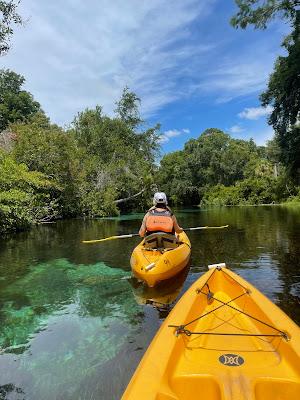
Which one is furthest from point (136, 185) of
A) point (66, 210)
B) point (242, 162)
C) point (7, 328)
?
point (7, 328)

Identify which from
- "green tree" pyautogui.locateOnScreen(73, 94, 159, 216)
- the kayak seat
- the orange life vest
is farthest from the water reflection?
"green tree" pyautogui.locateOnScreen(73, 94, 159, 216)

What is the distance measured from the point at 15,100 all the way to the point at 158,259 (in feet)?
182

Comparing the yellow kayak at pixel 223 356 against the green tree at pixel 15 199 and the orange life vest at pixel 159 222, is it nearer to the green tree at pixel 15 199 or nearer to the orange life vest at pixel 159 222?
the orange life vest at pixel 159 222

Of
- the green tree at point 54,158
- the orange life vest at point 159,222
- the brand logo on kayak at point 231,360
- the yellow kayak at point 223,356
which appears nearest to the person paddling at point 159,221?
the orange life vest at point 159,222

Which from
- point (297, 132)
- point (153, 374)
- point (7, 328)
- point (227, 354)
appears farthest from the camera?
point (297, 132)

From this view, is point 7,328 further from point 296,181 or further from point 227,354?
point 296,181

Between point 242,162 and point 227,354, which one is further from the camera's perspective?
point 242,162

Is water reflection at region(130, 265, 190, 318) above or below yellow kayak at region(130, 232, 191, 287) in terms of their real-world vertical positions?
below

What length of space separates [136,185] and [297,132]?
1797 centimetres

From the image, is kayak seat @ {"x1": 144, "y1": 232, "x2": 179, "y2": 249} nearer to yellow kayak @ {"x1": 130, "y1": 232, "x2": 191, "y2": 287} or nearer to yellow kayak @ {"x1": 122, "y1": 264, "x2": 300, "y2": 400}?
yellow kayak @ {"x1": 130, "y1": 232, "x2": 191, "y2": 287}

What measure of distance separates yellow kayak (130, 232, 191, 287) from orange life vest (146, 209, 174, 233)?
181 mm

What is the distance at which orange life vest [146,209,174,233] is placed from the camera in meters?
8.23

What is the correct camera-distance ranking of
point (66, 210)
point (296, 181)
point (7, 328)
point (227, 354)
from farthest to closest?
1. point (66, 210)
2. point (296, 181)
3. point (7, 328)
4. point (227, 354)

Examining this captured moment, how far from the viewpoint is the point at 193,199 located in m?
56.8
